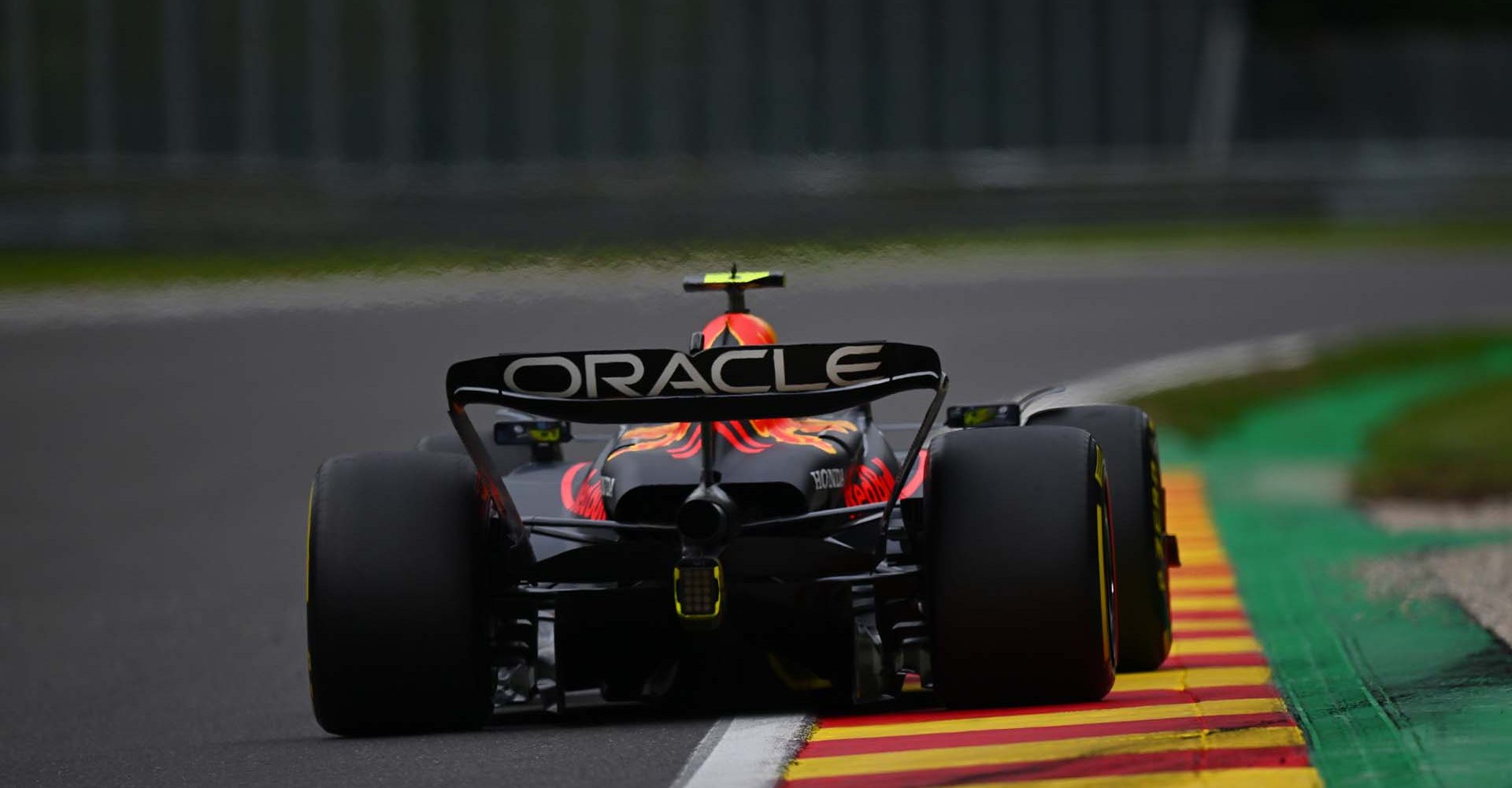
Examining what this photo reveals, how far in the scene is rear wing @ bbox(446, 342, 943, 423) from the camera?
6242mm

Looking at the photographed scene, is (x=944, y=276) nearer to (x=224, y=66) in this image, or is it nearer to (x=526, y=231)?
(x=224, y=66)

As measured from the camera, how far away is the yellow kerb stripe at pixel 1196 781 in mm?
5098

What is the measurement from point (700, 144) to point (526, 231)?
17.3 metres

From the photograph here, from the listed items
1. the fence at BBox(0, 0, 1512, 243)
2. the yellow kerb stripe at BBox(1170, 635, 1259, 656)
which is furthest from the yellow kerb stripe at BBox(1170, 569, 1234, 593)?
the fence at BBox(0, 0, 1512, 243)

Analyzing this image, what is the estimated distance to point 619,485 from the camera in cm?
699

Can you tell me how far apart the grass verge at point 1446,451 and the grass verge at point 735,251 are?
2.85m

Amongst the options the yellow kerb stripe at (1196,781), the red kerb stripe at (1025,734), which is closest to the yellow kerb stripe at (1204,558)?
the red kerb stripe at (1025,734)

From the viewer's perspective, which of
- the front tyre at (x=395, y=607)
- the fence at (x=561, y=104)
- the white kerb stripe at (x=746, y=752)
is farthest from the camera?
the fence at (x=561, y=104)

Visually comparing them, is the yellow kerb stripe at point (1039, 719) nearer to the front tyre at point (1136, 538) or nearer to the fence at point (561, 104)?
the front tyre at point (1136, 538)

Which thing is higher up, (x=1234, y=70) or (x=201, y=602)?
(x=1234, y=70)

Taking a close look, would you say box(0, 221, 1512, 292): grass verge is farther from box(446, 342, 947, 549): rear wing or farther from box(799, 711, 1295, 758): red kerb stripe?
box(799, 711, 1295, 758): red kerb stripe

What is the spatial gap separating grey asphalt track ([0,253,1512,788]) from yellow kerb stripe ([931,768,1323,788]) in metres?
0.90

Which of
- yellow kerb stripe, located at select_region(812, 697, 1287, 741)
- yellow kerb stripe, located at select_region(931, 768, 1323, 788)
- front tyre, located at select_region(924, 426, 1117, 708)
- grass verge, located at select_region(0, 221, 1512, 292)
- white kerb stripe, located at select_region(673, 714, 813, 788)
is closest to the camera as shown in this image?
yellow kerb stripe, located at select_region(931, 768, 1323, 788)

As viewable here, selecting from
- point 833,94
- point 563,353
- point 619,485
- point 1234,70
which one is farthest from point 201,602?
point 1234,70
